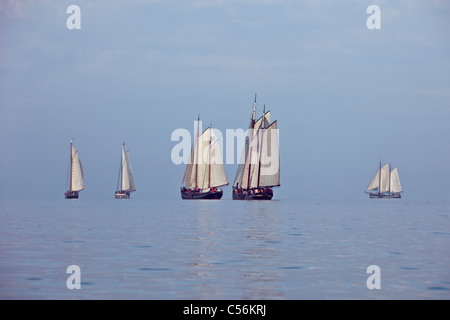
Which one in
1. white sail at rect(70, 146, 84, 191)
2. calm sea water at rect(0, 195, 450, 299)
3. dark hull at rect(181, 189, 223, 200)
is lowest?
dark hull at rect(181, 189, 223, 200)

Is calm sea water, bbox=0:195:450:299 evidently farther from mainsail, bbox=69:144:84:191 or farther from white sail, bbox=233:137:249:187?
mainsail, bbox=69:144:84:191

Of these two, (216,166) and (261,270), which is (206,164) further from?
(261,270)

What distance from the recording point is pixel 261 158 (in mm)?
149625

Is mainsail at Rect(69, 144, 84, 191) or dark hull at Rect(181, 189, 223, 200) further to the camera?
mainsail at Rect(69, 144, 84, 191)

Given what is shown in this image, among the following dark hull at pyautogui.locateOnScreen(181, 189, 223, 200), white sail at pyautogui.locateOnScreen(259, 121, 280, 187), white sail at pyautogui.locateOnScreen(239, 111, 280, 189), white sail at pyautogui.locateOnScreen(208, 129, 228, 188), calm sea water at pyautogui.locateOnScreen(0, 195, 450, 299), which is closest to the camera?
calm sea water at pyautogui.locateOnScreen(0, 195, 450, 299)

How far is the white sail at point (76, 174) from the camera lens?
18075 cm

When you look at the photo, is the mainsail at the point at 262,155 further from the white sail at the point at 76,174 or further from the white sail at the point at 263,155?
the white sail at the point at 76,174

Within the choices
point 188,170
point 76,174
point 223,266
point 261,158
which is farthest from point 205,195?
point 223,266

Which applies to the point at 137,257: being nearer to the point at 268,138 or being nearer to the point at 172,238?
the point at 172,238

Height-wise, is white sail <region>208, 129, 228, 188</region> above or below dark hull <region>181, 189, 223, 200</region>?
above

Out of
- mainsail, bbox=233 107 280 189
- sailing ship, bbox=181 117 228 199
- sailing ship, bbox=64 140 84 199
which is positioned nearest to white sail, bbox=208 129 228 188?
sailing ship, bbox=181 117 228 199

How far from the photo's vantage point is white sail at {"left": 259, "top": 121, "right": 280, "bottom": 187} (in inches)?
5738
